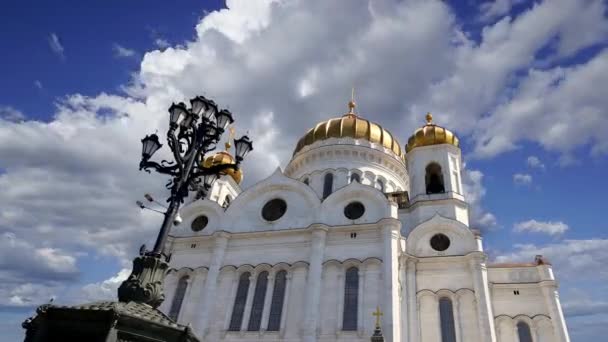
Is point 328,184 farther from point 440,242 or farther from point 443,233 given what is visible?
point 440,242

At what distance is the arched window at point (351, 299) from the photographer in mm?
18453

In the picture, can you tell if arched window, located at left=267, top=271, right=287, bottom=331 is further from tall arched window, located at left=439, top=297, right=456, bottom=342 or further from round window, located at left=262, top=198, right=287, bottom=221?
tall arched window, located at left=439, top=297, right=456, bottom=342

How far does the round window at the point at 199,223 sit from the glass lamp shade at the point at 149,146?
16.8 meters

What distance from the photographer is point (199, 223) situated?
25.1m

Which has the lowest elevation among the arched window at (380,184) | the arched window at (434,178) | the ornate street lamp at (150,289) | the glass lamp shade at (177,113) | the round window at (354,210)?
the ornate street lamp at (150,289)

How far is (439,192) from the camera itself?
992 inches

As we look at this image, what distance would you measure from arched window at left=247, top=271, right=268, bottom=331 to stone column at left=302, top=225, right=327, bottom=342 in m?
2.58

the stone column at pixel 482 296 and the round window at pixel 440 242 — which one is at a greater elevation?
the round window at pixel 440 242

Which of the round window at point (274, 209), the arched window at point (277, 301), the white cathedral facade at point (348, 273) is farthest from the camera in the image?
the round window at point (274, 209)

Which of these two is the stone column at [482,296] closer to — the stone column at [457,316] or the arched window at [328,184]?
the stone column at [457,316]

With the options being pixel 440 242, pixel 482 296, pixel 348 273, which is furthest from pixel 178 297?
pixel 482 296

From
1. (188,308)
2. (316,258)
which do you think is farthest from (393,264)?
(188,308)

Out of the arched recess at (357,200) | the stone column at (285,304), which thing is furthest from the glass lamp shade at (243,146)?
the arched recess at (357,200)

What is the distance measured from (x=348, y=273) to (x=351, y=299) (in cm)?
133
